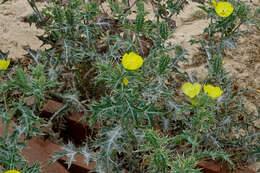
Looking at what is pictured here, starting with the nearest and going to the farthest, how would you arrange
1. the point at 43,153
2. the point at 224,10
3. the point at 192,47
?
1. the point at 43,153
2. the point at 224,10
3. the point at 192,47

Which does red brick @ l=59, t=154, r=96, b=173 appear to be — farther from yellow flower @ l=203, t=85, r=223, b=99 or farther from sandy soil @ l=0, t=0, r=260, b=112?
sandy soil @ l=0, t=0, r=260, b=112

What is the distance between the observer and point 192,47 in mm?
3125

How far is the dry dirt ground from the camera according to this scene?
2859 millimetres

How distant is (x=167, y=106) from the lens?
A: 2.14 m

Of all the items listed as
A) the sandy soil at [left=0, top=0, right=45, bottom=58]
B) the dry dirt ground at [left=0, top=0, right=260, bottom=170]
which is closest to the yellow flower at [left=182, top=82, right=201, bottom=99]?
the dry dirt ground at [left=0, top=0, right=260, bottom=170]

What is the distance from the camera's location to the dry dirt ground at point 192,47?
2859 mm

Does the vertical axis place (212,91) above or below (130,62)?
below

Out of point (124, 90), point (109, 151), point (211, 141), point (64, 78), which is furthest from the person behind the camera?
point (64, 78)

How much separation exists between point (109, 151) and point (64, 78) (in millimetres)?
769

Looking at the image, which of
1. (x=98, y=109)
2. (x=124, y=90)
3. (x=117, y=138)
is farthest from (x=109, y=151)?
(x=124, y=90)

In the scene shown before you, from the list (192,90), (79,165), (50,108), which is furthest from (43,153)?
(192,90)

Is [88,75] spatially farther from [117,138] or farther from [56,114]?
[117,138]

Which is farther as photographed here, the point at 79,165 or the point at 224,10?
the point at 224,10

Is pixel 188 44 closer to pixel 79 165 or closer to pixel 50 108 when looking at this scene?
pixel 50 108
